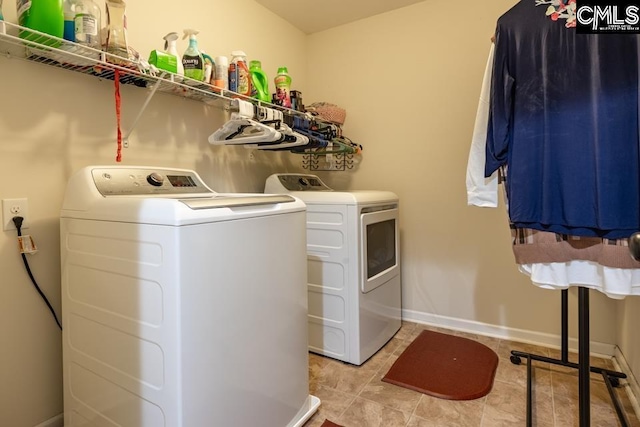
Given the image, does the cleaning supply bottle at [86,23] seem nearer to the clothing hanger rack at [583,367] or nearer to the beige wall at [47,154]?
the beige wall at [47,154]

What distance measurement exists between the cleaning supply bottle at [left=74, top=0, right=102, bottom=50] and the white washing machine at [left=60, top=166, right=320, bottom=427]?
464 mm

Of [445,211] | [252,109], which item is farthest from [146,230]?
[445,211]

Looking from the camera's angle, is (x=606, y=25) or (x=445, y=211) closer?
(x=606, y=25)

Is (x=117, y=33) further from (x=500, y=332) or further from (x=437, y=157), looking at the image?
(x=500, y=332)

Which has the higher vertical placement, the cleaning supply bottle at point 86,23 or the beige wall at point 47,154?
the cleaning supply bottle at point 86,23

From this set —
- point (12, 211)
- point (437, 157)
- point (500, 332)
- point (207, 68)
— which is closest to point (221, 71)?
point (207, 68)

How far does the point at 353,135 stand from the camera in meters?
2.81

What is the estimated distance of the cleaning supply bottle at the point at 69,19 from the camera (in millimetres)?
1226

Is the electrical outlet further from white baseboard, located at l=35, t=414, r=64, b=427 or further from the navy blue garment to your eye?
the navy blue garment

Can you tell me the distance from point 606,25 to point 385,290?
1.68 m

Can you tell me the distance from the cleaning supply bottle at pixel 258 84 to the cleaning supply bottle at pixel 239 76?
0.23 feet

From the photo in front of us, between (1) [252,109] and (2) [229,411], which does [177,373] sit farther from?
(1) [252,109]

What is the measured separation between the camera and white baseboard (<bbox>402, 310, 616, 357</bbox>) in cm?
207

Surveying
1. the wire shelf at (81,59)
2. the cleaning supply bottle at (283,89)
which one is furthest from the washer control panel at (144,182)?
the cleaning supply bottle at (283,89)
